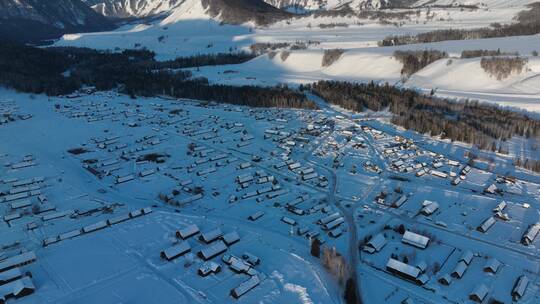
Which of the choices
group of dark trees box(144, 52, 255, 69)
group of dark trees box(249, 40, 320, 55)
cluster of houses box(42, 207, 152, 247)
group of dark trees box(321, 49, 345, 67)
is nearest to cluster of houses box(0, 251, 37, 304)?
cluster of houses box(42, 207, 152, 247)

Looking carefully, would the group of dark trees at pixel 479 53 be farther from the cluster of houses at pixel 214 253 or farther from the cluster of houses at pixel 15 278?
the cluster of houses at pixel 15 278

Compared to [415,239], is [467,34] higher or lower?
higher

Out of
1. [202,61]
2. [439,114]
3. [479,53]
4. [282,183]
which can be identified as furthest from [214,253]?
[202,61]

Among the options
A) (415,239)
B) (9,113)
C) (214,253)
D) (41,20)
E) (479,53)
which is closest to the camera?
(214,253)

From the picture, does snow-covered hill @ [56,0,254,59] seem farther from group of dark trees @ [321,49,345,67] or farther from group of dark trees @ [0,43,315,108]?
group of dark trees @ [321,49,345,67]

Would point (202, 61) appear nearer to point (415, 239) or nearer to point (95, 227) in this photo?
point (95, 227)
